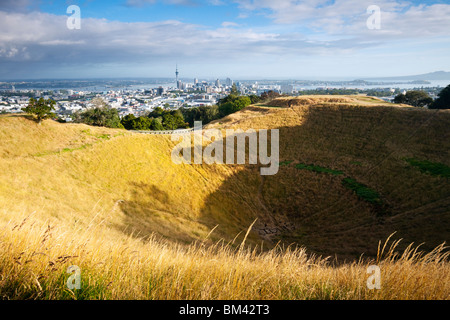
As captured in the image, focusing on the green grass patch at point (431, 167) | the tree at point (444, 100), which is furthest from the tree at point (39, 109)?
the tree at point (444, 100)

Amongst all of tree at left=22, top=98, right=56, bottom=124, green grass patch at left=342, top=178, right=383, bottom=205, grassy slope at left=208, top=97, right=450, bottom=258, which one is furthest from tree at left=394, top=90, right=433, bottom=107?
tree at left=22, top=98, right=56, bottom=124

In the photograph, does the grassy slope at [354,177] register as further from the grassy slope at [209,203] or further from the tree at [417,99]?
the tree at [417,99]

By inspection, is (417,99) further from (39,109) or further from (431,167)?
(39,109)

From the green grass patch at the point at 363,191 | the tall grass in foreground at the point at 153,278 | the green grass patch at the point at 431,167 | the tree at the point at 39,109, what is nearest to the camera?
the tall grass in foreground at the point at 153,278

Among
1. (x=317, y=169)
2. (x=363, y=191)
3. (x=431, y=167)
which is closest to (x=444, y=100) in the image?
(x=431, y=167)

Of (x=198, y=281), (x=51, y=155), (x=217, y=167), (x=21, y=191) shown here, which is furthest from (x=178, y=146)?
(x=198, y=281)
